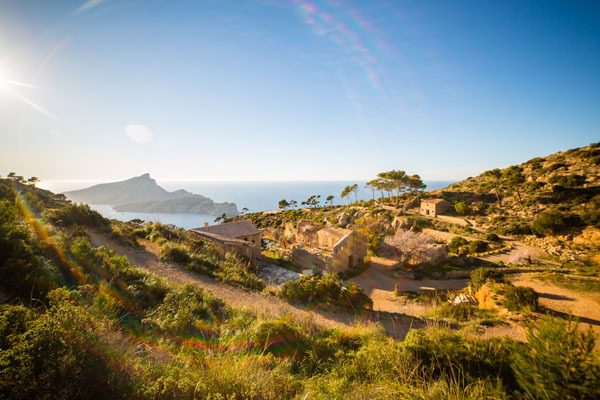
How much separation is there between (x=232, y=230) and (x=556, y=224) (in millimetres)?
35208

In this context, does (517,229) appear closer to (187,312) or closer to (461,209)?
(461,209)

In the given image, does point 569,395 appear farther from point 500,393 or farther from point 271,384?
point 271,384

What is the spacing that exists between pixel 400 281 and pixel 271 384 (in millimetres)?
18556

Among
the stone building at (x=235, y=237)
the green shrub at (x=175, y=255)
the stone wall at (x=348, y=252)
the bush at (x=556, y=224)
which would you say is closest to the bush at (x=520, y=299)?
the stone wall at (x=348, y=252)

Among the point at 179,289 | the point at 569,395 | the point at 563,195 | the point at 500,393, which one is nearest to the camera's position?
the point at 569,395

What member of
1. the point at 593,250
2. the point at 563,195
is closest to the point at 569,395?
the point at 593,250

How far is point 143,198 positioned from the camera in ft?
551

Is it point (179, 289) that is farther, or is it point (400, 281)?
point (400, 281)

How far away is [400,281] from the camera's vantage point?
19.4m

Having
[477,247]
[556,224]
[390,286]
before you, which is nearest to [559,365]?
[390,286]

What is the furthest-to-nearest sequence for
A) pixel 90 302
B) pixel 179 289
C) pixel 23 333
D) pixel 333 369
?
1. pixel 179 289
2. pixel 90 302
3. pixel 333 369
4. pixel 23 333

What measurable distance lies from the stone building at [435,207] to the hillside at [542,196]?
8.75 ft

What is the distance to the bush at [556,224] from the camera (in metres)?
25.9

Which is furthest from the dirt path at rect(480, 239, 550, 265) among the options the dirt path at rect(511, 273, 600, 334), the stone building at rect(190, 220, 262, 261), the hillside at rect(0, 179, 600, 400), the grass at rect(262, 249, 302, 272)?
the stone building at rect(190, 220, 262, 261)
